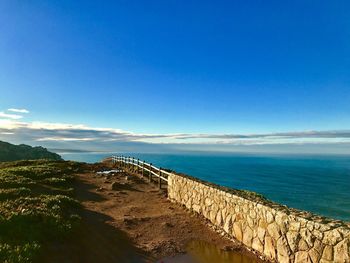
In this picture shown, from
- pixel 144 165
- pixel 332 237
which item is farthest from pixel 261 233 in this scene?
pixel 144 165

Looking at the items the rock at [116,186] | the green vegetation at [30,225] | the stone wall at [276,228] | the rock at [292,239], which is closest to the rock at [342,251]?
the stone wall at [276,228]

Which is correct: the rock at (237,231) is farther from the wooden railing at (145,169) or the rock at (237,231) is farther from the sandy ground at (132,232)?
the wooden railing at (145,169)

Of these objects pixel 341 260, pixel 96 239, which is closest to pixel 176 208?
pixel 96 239

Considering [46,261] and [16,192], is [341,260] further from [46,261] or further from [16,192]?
[16,192]

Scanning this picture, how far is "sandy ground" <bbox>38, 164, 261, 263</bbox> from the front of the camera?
9.04 m

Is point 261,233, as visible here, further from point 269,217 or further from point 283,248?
point 283,248

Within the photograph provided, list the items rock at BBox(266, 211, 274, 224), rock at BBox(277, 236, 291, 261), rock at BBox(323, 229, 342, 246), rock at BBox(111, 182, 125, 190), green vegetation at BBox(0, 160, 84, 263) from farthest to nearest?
rock at BBox(111, 182, 125, 190) → rock at BBox(266, 211, 274, 224) → rock at BBox(277, 236, 291, 261) → green vegetation at BBox(0, 160, 84, 263) → rock at BBox(323, 229, 342, 246)

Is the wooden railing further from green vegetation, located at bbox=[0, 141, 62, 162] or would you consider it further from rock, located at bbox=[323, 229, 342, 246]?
green vegetation, located at bbox=[0, 141, 62, 162]

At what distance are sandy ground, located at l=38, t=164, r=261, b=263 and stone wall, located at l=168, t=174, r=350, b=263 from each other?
59 cm

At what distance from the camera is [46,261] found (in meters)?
7.63

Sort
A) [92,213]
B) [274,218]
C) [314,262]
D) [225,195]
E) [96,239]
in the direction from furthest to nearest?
[92,213], [225,195], [96,239], [274,218], [314,262]

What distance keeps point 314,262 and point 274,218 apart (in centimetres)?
176

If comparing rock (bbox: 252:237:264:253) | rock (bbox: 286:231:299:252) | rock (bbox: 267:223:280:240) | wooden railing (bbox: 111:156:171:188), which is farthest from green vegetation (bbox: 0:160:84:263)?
wooden railing (bbox: 111:156:171:188)

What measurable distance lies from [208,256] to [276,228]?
2499 mm
